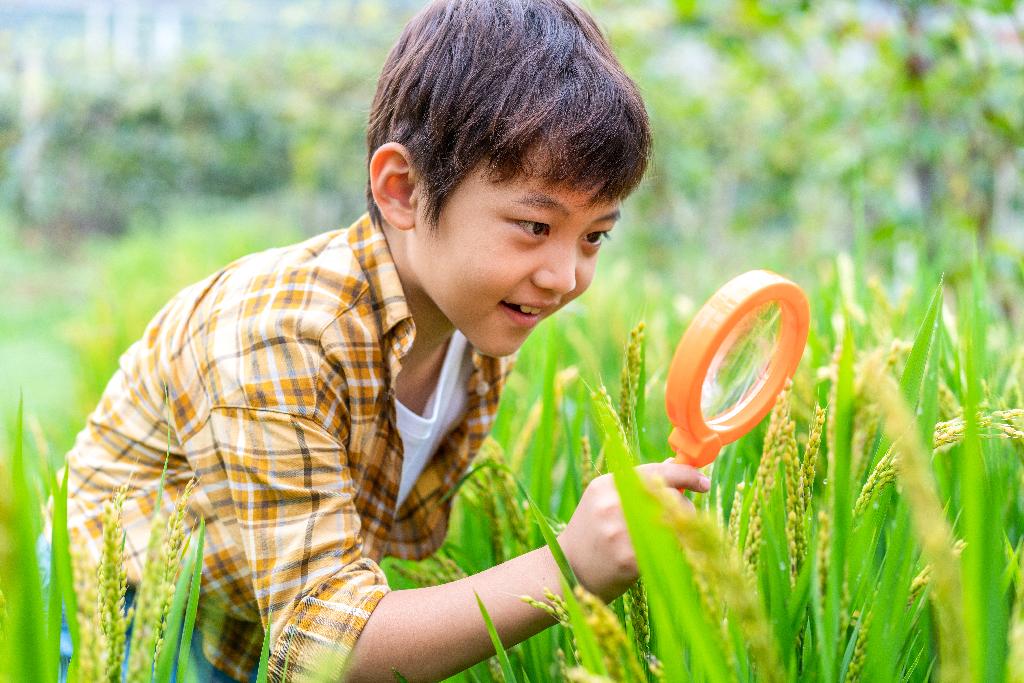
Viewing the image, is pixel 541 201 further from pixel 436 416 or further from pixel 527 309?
pixel 436 416

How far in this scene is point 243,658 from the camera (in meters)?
1.16

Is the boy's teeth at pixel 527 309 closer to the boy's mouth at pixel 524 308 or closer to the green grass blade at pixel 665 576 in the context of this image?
the boy's mouth at pixel 524 308

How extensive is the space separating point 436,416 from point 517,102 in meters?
0.45

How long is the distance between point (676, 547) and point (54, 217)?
8204 mm

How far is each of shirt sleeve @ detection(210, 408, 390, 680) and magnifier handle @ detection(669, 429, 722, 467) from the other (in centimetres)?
32

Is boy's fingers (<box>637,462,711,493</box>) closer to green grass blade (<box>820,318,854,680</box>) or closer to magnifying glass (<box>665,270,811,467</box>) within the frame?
magnifying glass (<box>665,270,811,467</box>)

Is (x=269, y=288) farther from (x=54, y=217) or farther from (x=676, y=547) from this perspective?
(x=54, y=217)

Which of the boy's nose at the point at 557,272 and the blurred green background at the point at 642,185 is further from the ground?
the blurred green background at the point at 642,185

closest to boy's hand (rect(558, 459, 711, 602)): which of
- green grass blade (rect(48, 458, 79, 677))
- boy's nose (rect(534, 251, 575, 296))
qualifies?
boy's nose (rect(534, 251, 575, 296))

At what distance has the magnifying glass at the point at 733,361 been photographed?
0.74 m

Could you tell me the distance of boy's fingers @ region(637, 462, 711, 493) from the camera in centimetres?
76

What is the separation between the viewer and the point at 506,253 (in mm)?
984

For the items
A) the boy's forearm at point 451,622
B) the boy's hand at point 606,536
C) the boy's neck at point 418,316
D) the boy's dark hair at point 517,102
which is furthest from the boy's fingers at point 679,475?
the boy's neck at point 418,316

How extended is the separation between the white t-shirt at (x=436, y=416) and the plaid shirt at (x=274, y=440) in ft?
0.20
